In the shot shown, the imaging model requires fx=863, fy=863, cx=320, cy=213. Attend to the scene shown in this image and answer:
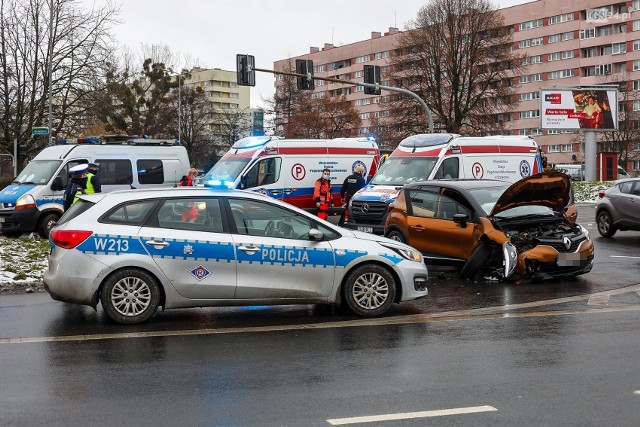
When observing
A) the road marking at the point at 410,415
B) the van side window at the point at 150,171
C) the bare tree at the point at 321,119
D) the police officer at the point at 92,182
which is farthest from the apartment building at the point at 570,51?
the road marking at the point at 410,415

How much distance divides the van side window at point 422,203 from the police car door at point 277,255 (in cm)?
468

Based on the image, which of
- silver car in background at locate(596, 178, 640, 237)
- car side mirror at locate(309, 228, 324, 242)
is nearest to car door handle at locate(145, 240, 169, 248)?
car side mirror at locate(309, 228, 324, 242)

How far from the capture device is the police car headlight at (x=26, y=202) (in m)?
19.9

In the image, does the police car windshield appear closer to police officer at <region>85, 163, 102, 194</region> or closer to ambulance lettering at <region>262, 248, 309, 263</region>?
police officer at <region>85, 163, 102, 194</region>

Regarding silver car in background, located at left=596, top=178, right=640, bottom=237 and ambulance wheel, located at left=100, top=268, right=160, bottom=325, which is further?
silver car in background, located at left=596, top=178, right=640, bottom=237

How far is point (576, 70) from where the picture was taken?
10331cm

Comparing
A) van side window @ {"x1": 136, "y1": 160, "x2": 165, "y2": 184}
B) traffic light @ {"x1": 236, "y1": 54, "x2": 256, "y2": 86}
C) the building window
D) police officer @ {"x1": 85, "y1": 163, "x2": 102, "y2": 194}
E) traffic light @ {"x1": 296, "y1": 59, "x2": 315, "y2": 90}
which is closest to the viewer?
police officer @ {"x1": 85, "y1": 163, "x2": 102, "y2": 194}

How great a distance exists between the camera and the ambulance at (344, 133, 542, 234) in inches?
786

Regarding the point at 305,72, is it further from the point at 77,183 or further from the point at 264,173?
the point at 77,183

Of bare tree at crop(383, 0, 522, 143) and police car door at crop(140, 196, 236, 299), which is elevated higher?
bare tree at crop(383, 0, 522, 143)

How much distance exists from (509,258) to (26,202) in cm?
1203

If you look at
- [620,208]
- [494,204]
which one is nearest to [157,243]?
[494,204]

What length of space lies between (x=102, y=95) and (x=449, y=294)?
34517mm

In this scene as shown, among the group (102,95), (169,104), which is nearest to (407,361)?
(102,95)
